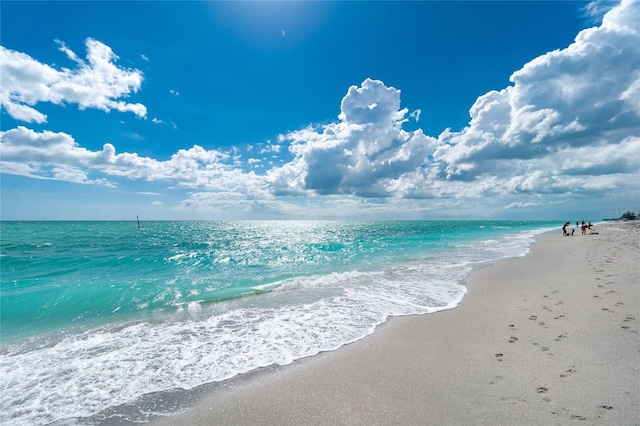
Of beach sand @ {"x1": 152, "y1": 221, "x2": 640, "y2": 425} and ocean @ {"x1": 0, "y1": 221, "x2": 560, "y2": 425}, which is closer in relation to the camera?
beach sand @ {"x1": 152, "y1": 221, "x2": 640, "y2": 425}

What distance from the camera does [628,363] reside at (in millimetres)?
5273

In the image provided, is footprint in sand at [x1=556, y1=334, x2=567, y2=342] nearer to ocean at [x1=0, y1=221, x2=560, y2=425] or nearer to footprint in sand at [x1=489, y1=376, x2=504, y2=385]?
footprint in sand at [x1=489, y1=376, x2=504, y2=385]

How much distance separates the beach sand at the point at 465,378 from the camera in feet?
14.0

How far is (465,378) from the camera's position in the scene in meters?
5.20

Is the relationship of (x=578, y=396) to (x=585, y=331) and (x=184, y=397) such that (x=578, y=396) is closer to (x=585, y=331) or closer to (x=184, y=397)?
(x=585, y=331)

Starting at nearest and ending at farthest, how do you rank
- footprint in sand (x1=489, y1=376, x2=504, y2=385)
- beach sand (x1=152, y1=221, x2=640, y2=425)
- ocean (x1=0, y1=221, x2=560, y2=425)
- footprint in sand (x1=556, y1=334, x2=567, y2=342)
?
beach sand (x1=152, y1=221, x2=640, y2=425) < footprint in sand (x1=489, y1=376, x2=504, y2=385) < ocean (x1=0, y1=221, x2=560, y2=425) < footprint in sand (x1=556, y1=334, x2=567, y2=342)

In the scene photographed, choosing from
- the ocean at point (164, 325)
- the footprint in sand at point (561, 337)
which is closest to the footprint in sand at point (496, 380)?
the footprint in sand at point (561, 337)

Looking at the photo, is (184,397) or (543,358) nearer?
(184,397)

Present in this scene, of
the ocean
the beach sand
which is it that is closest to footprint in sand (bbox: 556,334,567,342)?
the beach sand

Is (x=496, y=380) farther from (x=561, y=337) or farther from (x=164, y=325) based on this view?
(x=164, y=325)

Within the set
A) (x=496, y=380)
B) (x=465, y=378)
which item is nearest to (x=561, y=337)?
(x=496, y=380)

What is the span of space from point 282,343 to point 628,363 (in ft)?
23.1

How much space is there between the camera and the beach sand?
4.26 metres

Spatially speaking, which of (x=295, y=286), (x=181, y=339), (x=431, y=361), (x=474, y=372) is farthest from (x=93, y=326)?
(x=474, y=372)
